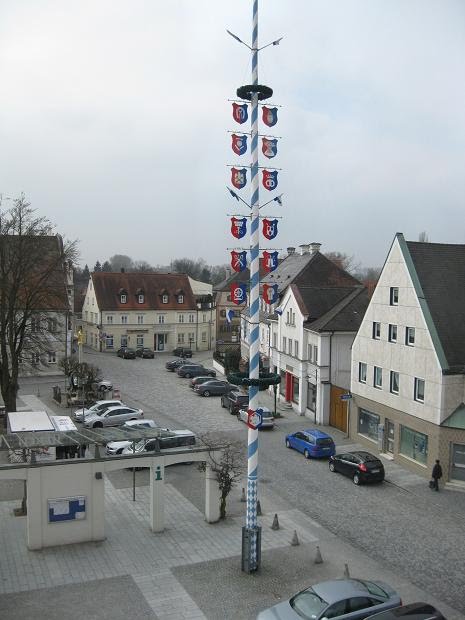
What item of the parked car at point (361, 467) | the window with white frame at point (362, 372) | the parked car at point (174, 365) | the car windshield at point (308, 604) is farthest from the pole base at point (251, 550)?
the parked car at point (174, 365)

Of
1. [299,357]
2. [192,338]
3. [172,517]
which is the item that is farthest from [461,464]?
[192,338]

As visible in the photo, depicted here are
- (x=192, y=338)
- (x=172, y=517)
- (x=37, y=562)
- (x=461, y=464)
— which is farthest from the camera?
(x=192, y=338)

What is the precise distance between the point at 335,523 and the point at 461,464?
755 cm

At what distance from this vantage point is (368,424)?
113ft

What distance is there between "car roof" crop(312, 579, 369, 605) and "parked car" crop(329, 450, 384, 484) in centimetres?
1195

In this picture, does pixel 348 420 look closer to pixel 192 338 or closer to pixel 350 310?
pixel 350 310

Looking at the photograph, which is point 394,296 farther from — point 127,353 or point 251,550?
point 127,353

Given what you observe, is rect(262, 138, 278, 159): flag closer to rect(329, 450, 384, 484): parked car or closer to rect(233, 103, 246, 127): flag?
rect(233, 103, 246, 127): flag

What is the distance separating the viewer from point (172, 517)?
76.2 ft

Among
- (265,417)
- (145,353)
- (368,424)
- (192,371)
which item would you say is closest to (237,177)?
(368,424)

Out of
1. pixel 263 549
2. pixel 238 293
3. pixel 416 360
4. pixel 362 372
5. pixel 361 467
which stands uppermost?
pixel 238 293

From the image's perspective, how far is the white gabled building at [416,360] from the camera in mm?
27828

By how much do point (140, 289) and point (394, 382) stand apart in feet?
165

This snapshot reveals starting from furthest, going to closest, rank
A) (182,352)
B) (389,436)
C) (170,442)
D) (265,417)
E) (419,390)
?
(182,352)
(265,417)
(389,436)
(170,442)
(419,390)
